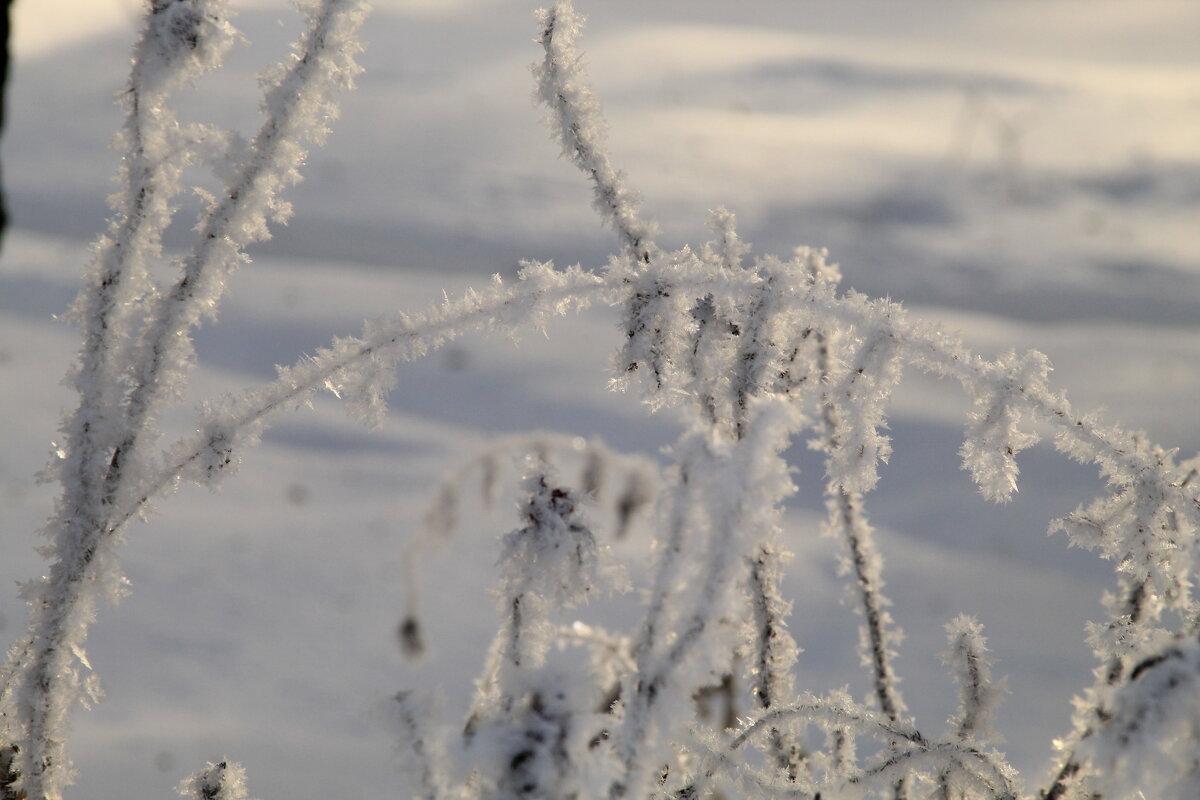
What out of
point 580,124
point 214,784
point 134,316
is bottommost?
point 214,784

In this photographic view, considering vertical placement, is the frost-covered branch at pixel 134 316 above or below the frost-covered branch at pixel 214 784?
above

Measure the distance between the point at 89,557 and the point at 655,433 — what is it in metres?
1.78

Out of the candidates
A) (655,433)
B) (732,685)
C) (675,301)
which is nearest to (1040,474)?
(655,433)

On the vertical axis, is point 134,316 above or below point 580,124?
below

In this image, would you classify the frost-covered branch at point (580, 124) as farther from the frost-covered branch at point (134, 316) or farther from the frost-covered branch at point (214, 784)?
the frost-covered branch at point (214, 784)

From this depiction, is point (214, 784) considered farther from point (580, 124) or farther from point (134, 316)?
point (580, 124)

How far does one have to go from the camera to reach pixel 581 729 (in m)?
0.63

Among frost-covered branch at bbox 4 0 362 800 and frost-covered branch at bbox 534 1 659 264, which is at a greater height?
frost-covered branch at bbox 534 1 659 264

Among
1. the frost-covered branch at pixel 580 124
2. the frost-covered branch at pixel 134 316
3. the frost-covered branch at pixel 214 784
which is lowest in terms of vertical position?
the frost-covered branch at pixel 214 784

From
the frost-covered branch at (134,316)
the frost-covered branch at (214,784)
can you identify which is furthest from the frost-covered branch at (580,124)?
the frost-covered branch at (214,784)

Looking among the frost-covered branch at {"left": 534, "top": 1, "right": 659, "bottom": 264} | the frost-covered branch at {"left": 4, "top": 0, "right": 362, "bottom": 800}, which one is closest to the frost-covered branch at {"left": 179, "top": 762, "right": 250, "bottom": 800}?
the frost-covered branch at {"left": 4, "top": 0, "right": 362, "bottom": 800}

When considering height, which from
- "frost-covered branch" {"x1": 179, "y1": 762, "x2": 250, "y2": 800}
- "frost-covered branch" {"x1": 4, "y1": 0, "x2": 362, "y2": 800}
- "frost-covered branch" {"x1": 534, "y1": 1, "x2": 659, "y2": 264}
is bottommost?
"frost-covered branch" {"x1": 179, "y1": 762, "x2": 250, "y2": 800}

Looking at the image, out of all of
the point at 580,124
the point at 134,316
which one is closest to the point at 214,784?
the point at 134,316

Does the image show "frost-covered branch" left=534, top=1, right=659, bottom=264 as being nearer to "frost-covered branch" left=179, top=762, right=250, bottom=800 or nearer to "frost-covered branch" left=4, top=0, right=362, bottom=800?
"frost-covered branch" left=4, top=0, right=362, bottom=800
